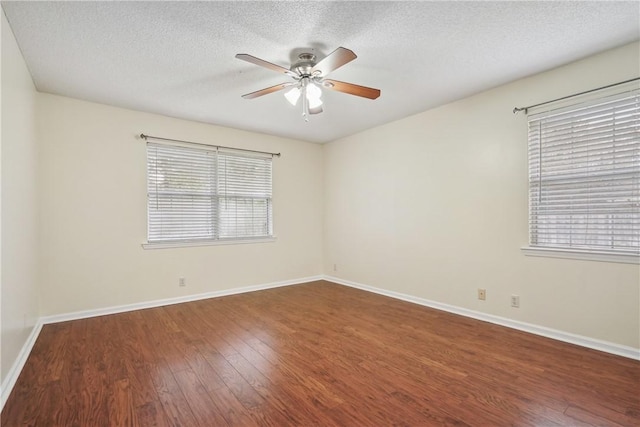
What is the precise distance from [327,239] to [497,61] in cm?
361

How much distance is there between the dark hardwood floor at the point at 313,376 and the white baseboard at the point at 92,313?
62mm

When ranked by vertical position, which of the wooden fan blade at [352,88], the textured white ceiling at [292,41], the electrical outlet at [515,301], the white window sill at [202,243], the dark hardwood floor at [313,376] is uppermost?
the textured white ceiling at [292,41]

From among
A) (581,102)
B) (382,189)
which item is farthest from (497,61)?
(382,189)

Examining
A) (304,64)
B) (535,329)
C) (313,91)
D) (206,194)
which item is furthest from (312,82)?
(535,329)

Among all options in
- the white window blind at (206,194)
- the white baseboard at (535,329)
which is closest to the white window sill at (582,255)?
the white baseboard at (535,329)

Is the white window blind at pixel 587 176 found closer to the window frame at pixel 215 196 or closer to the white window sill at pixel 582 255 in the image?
the white window sill at pixel 582 255

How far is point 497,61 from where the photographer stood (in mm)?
2607

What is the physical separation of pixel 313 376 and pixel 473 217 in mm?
2422

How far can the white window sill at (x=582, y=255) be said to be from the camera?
7.82ft

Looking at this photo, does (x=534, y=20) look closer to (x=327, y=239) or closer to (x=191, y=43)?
(x=191, y=43)

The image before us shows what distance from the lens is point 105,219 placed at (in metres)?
3.56

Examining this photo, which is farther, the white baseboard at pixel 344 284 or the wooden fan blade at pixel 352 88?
the wooden fan blade at pixel 352 88

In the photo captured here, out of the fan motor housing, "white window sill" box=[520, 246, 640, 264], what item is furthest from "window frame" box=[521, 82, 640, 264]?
the fan motor housing

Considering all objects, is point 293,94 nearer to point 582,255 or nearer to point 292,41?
point 292,41
